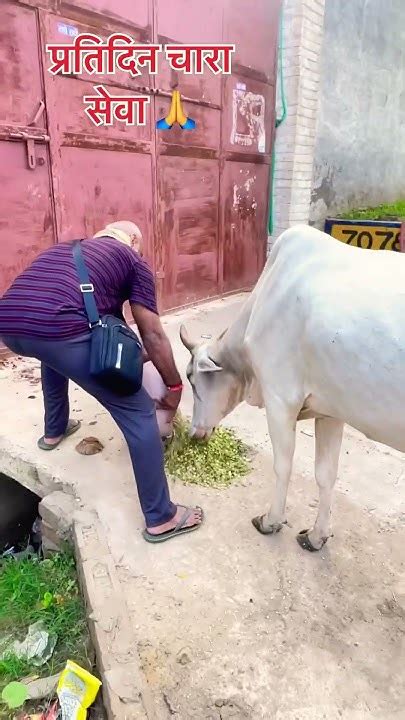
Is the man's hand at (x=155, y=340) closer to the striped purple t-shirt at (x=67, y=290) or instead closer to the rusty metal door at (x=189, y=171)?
the striped purple t-shirt at (x=67, y=290)

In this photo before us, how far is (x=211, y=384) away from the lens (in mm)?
2682

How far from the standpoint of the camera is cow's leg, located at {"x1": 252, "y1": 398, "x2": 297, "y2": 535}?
7.41 feet

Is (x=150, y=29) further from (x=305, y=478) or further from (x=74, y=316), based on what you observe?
(x=305, y=478)

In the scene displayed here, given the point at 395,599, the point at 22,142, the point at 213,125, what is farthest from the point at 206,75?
the point at 395,599

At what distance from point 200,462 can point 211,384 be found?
0.56 meters

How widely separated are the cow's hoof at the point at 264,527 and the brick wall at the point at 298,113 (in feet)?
15.5

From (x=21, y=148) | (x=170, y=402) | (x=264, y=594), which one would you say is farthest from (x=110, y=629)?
(x=21, y=148)

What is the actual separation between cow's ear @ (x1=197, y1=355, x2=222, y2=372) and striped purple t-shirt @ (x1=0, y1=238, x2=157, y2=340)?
0.36 metres

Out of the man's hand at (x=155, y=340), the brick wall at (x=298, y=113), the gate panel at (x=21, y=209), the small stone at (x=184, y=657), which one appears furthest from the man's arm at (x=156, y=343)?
the brick wall at (x=298, y=113)

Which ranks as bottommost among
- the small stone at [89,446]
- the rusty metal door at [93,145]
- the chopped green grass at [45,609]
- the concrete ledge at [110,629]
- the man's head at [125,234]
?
the chopped green grass at [45,609]

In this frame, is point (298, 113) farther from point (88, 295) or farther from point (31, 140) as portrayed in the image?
point (88, 295)

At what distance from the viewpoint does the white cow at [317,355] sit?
1773 millimetres

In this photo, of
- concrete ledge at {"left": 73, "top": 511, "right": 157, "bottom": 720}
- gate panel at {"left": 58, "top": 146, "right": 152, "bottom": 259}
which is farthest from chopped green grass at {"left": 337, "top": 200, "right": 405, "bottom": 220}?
concrete ledge at {"left": 73, "top": 511, "right": 157, "bottom": 720}

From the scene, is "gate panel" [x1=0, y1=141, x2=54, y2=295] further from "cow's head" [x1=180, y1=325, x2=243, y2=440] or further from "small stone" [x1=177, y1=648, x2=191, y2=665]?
"small stone" [x1=177, y1=648, x2=191, y2=665]
